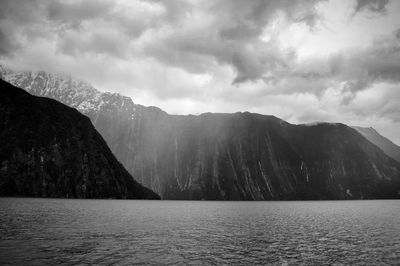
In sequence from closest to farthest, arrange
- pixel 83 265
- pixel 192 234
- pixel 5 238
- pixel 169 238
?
pixel 83 265
pixel 5 238
pixel 169 238
pixel 192 234

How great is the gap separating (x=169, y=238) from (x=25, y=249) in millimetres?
20540

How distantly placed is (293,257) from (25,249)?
97.3 ft

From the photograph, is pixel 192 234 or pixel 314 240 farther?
pixel 192 234

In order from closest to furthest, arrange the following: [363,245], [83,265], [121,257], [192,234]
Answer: [83,265], [121,257], [363,245], [192,234]

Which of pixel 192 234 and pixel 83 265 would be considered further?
pixel 192 234

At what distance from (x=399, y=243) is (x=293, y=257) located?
22188 millimetres

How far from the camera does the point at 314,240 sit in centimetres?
5172

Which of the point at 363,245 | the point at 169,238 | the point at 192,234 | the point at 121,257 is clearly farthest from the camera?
the point at 192,234

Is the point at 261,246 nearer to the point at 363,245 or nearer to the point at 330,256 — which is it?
the point at 330,256

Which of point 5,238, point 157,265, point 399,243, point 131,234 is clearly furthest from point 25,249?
point 399,243

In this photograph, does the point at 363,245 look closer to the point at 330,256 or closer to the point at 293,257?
the point at 330,256

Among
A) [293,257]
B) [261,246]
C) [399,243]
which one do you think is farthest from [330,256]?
[399,243]

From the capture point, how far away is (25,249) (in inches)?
1455

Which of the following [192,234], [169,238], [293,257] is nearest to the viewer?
[293,257]
